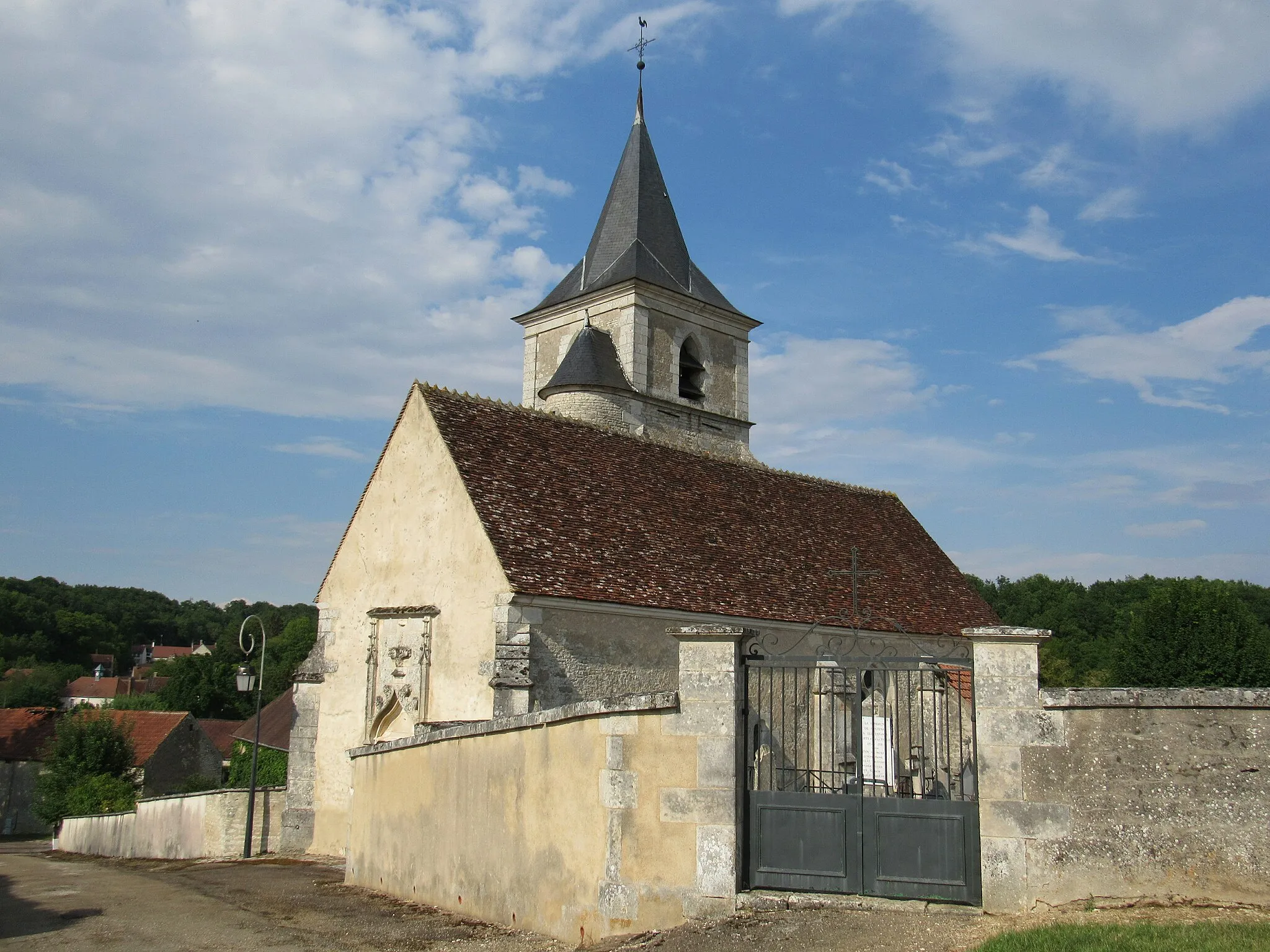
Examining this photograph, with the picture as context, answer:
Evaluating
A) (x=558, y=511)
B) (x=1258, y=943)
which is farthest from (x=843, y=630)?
(x=1258, y=943)

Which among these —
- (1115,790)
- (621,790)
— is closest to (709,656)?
(621,790)

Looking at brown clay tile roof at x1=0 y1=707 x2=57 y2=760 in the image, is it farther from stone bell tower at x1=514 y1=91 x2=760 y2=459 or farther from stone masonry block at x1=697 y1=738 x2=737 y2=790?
stone masonry block at x1=697 y1=738 x2=737 y2=790

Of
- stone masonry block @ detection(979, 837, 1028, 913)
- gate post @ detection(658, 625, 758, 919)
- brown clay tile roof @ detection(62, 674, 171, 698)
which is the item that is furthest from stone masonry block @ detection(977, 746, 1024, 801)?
brown clay tile roof @ detection(62, 674, 171, 698)

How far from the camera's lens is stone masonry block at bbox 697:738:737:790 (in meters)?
7.35

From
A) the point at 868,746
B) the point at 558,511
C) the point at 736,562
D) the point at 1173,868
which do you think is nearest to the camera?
the point at 1173,868

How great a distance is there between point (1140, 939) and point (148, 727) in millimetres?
46306

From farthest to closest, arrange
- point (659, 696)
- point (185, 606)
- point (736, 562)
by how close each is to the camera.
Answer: point (185, 606), point (736, 562), point (659, 696)

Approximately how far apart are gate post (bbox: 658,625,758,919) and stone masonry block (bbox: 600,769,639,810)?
200mm

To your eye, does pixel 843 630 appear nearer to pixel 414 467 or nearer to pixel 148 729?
pixel 414 467

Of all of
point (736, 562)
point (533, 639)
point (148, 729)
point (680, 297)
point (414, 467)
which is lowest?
point (148, 729)

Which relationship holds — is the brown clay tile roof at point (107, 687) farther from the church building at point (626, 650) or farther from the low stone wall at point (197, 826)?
the church building at point (626, 650)

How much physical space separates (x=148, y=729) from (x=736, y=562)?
118ft

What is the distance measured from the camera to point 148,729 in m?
45.0

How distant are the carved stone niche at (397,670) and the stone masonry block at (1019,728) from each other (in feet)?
31.4
